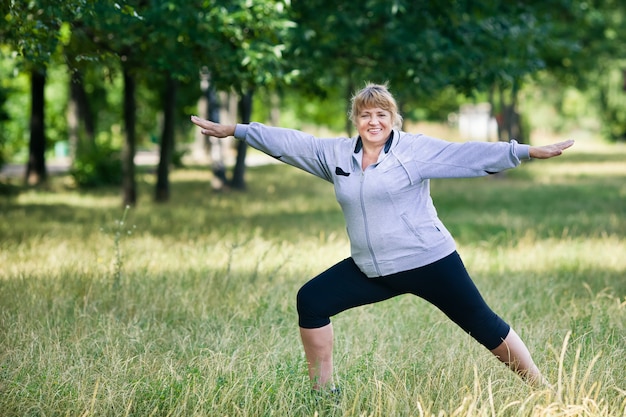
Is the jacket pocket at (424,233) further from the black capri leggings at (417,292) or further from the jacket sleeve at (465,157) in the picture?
the jacket sleeve at (465,157)

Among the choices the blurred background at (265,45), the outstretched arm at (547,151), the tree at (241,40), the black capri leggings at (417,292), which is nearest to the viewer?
the outstretched arm at (547,151)

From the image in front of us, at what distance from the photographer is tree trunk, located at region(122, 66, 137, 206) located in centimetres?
1588

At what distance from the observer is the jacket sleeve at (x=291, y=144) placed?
4.57m

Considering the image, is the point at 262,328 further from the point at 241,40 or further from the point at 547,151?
the point at 241,40

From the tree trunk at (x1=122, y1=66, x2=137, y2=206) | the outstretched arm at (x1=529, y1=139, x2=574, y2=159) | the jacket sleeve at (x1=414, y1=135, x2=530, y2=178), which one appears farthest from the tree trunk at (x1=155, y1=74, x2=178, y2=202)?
the outstretched arm at (x1=529, y1=139, x2=574, y2=159)

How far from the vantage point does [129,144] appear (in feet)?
52.2

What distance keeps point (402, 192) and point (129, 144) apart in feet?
40.1

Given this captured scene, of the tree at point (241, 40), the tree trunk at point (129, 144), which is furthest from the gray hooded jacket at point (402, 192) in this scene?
the tree trunk at point (129, 144)

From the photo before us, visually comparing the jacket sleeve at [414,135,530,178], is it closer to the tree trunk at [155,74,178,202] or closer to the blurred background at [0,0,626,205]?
→ the blurred background at [0,0,626,205]

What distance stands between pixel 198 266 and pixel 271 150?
13.1ft

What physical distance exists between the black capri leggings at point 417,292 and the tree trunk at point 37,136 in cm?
1880

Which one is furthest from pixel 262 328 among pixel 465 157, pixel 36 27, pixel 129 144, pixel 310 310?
pixel 129 144

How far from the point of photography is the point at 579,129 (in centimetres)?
8425

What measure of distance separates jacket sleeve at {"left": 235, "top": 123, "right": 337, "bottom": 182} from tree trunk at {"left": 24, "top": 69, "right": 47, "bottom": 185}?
18402mm
